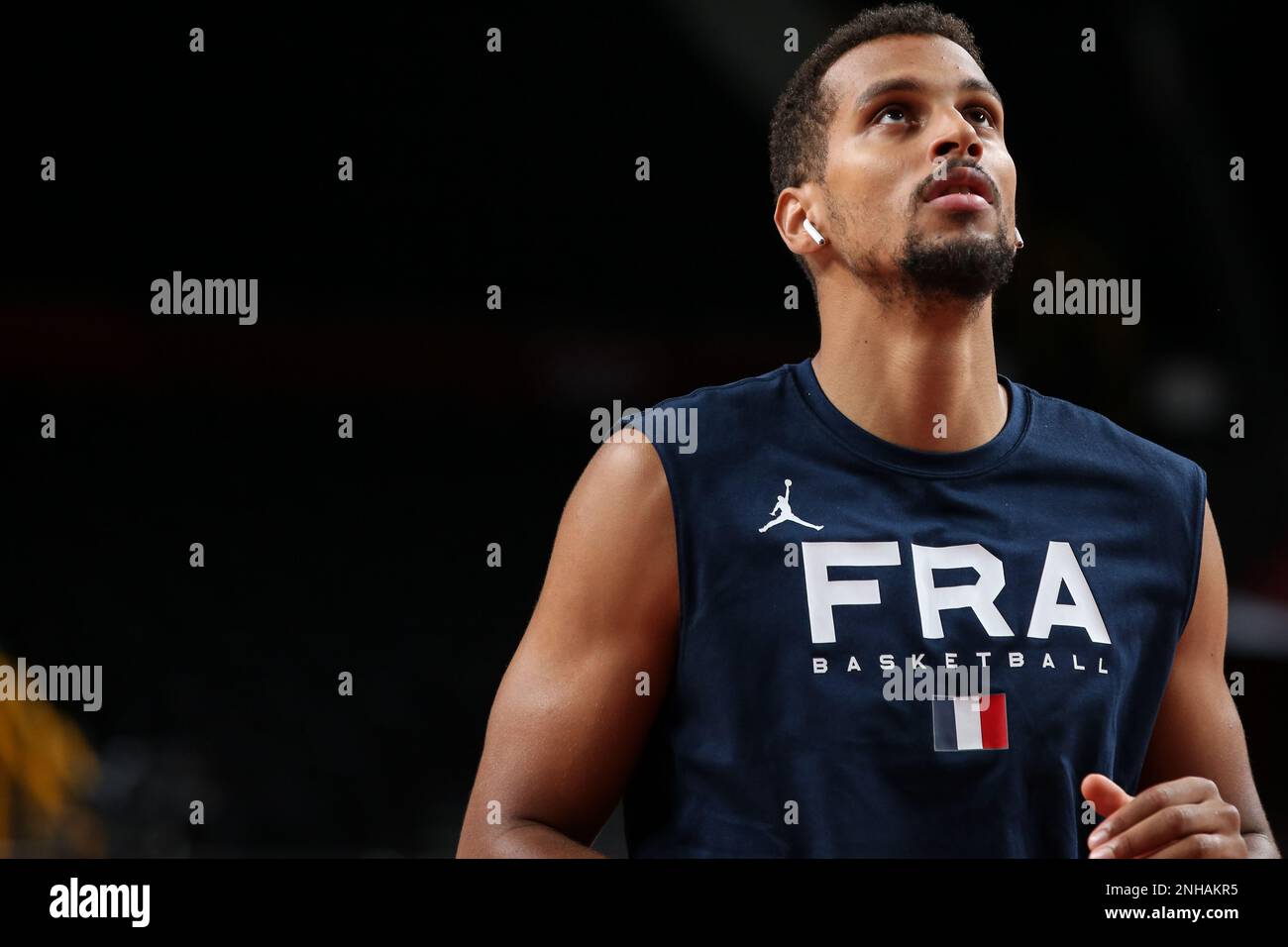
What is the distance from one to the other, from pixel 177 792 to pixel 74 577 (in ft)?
2.51

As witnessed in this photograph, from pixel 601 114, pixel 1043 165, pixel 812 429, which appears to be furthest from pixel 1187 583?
pixel 601 114

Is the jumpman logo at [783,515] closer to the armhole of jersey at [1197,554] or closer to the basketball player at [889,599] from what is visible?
the basketball player at [889,599]

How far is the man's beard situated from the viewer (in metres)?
2.17

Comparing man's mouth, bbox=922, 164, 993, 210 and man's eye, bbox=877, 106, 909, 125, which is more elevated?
man's eye, bbox=877, 106, 909, 125

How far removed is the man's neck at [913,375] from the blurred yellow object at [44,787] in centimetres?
297

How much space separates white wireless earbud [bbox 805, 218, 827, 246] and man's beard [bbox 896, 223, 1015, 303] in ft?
0.69

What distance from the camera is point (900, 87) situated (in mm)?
2299

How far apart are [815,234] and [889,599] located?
703 mm

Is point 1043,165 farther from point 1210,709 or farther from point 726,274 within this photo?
point 1210,709

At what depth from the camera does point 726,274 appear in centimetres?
401

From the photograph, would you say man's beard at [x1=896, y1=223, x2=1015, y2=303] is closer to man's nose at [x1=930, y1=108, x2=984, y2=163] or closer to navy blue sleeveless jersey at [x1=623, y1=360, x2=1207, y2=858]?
man's nose at [x1=930, y1=108, x2=984, y2=163]

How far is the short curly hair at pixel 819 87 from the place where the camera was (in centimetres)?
242

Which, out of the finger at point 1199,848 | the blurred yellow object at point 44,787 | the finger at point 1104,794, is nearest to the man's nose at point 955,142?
the finger at point 1104,794

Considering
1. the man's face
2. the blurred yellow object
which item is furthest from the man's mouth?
the blurred yellow object
